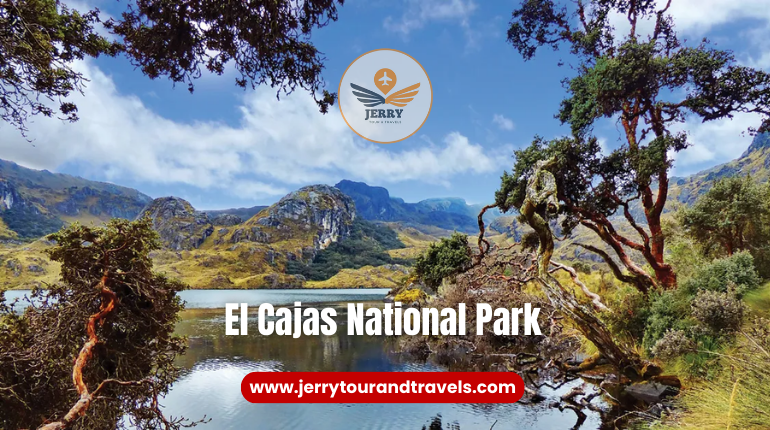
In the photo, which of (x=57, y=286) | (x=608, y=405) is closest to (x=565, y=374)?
(x=608, y=405)

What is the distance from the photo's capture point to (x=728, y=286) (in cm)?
965

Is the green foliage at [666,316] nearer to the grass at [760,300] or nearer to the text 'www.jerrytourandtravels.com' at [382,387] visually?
the grass at [760,300]

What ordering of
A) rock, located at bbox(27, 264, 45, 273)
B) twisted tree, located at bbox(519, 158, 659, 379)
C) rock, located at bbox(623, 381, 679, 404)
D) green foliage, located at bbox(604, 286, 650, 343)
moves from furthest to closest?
rock, located at bbox(27, 264, 45, 273), green foliage, located at bbox(604, 286, 650, 343), rock, located at bbox(623, 381, 679, 404), twisted tree, located at bbox(519, 158, 659, 379)

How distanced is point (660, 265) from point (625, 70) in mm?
7005

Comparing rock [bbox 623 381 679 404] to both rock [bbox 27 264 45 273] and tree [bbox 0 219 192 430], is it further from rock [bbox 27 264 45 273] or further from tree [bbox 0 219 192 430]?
rock [bbox 27 264 45 273]

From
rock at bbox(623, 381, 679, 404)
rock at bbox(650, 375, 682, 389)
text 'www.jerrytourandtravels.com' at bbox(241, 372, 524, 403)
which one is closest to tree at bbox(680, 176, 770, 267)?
rock at bbox(650, 375, 682, 389)

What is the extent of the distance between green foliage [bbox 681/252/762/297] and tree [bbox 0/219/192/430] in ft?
43.0

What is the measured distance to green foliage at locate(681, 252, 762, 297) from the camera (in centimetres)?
1011

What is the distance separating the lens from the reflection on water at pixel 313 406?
42.9ft

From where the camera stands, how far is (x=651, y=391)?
1169cm

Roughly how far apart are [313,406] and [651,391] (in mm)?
12222

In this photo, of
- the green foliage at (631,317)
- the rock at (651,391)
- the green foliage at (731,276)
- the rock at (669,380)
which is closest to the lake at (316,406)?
the rock at (651,391)

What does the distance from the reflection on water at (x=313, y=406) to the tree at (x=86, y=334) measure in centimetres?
489

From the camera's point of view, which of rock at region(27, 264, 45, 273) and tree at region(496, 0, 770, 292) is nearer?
tree at region(496, 0, 770, 292)
